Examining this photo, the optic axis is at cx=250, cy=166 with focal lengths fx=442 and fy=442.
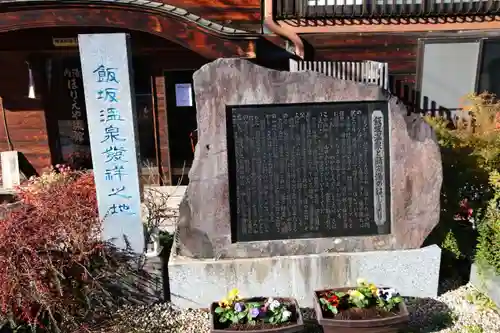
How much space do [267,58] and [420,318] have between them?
6105mm

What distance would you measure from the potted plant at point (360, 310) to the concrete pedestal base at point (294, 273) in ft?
1.19

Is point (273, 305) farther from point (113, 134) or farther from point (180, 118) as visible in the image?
point (180, 118)

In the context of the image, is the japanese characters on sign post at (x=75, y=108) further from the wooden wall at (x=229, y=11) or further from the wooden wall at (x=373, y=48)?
the wooden wall at (x=373, y=48)

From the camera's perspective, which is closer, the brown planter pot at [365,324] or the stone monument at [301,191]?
the brown planter pot at [365,324]

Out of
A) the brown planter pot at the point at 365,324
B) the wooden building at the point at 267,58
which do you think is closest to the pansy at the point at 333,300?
the brown planter pot at the point at 365,324

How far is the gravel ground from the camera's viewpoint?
4.86m

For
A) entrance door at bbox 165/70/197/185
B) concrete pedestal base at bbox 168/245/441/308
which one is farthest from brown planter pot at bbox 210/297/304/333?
entrance door at bbox 165/70/197/185

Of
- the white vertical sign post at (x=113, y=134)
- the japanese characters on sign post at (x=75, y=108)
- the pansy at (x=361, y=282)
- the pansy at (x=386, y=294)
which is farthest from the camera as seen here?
the japanese characters on sign post at (x=75, y=108)

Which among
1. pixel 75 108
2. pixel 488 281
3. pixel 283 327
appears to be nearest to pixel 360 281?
pixel 283 327

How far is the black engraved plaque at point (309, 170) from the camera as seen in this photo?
500 cm

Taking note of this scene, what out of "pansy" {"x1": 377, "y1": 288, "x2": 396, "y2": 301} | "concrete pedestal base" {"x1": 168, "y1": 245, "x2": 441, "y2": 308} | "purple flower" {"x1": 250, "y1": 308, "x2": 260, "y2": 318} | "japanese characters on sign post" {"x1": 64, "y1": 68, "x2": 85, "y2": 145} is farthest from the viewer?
"japanese characters on sign post" {"x1": 64, "y1": 68, "x2": 85, "y2": 145}

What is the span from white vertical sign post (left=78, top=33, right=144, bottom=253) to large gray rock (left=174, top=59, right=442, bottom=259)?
0.62 metres

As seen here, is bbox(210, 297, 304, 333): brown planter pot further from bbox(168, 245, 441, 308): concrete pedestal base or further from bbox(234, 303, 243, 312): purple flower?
bbox(168, 245, 441, 308): concrete pedestal base

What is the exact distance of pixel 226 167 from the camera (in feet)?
Result: 16.4
